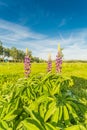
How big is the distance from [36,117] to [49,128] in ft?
0.45

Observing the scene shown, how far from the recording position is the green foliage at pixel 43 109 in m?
1.53

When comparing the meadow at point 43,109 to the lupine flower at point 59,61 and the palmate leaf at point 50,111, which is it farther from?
the lupine flower at point 59,61

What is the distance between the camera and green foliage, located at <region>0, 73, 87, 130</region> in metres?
1.53

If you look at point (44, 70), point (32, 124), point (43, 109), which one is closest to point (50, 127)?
point (32, 124)

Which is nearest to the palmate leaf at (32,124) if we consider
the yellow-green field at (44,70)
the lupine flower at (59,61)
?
the lupine flower at (59,61)

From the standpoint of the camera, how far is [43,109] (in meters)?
1.74

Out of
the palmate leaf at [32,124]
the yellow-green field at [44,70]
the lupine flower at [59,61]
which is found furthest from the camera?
the yellow-green field at [44,70]

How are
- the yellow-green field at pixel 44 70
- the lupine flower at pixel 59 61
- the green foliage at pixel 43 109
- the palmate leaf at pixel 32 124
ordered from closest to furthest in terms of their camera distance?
the palmate leaf at pixel 32 124
the green foliage at pixel 43 109
the lupine flower at pixel 59 61
the yellow-green field at pixel 44 70

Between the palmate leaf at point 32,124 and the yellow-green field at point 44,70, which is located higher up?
the palmate leaf at point 32,124

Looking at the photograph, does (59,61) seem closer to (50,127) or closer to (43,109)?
(43,109)

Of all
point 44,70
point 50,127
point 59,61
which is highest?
point 50,127

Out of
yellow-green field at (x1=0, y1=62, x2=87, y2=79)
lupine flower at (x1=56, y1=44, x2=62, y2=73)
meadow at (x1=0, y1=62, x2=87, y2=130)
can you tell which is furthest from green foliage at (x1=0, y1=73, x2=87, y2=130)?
yellow-green field at (x1=0, y1=62, x2=87, y2=79)

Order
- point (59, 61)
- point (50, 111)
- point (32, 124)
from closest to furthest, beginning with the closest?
point (32, 124) → point (50, 111) → point (59, 61)

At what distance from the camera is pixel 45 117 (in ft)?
5.33
